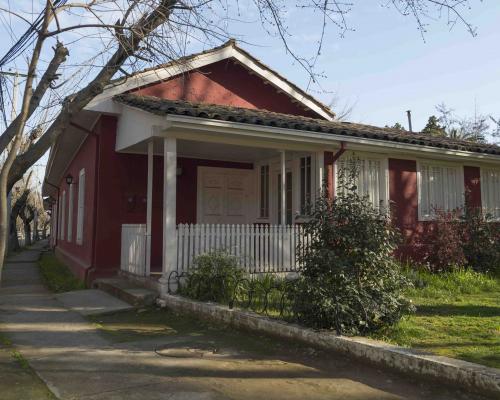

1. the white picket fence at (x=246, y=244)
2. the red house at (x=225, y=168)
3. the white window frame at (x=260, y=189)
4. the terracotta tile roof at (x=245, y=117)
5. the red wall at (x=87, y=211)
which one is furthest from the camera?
the white window frame at (x=260, y=189)

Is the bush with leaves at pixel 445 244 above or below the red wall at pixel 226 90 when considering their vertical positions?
below

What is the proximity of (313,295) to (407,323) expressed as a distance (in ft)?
4.99

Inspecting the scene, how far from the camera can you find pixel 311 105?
42.5 feet

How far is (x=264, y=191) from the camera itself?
1216cm

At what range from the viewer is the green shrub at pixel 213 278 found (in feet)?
25.4

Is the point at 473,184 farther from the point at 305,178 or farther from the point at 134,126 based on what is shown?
the point at 134,126

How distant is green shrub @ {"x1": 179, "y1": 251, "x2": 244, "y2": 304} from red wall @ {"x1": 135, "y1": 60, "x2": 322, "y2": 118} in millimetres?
4901

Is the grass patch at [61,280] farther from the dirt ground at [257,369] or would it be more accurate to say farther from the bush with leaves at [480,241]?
the bush with leaves at [480,241]

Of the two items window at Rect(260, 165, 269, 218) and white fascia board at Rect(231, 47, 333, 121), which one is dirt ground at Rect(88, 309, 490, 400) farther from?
white fascia board at Rect(231, 47, 333, 121)

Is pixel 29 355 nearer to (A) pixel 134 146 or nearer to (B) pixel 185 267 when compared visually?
(B) pixel 185 267

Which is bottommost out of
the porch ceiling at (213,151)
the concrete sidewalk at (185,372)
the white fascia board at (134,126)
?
the concrete sidewalk at (185,372)

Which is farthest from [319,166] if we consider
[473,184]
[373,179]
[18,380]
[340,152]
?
[18,380]

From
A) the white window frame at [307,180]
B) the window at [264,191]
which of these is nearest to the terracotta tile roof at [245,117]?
the white window frame at [307,180]

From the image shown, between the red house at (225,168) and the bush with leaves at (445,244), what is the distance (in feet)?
1.15
